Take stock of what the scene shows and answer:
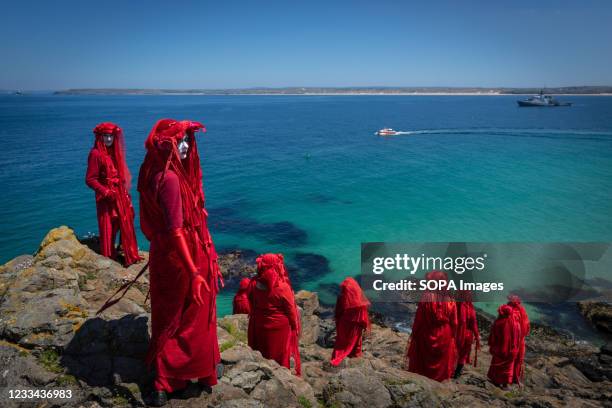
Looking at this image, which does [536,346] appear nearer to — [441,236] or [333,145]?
[441,236]

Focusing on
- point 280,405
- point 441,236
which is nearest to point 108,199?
point 280,405

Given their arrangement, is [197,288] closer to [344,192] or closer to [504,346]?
[504,346]

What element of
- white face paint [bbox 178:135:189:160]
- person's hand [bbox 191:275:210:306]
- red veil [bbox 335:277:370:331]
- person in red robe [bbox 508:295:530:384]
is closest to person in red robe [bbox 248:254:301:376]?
red veil [bbox 335:277:370:331]

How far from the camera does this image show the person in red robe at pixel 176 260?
3.46m

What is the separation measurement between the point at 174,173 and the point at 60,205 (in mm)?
27401

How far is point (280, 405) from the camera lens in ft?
13.8

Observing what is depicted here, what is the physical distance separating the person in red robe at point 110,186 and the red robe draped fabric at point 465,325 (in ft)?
22.0

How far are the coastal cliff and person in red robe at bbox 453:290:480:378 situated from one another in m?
0.31

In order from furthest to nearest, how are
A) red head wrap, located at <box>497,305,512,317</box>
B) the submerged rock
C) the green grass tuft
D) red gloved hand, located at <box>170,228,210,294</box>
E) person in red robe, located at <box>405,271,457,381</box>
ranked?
1. the submerged rock
2. red head wrap, located at <box>497,305,512,317</box>
3. person in red robe, located at <box>405,271,457,381</box>
4. the green grass tuft
5. red gloved hand, located at <box>170,228,210,294</box>

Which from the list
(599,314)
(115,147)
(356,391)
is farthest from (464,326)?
(599,314)

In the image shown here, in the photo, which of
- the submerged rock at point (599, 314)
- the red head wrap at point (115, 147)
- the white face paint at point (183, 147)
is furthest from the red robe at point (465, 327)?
the submerged rock at point (599, 314)

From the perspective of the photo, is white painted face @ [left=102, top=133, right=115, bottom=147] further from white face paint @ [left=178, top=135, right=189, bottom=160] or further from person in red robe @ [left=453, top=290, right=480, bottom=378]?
person in red robe @ [left=453, top=290, right=480, bottom=378]

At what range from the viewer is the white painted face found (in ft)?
24.4

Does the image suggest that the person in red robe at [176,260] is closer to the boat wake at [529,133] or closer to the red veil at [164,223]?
the red veil at [164,223]
